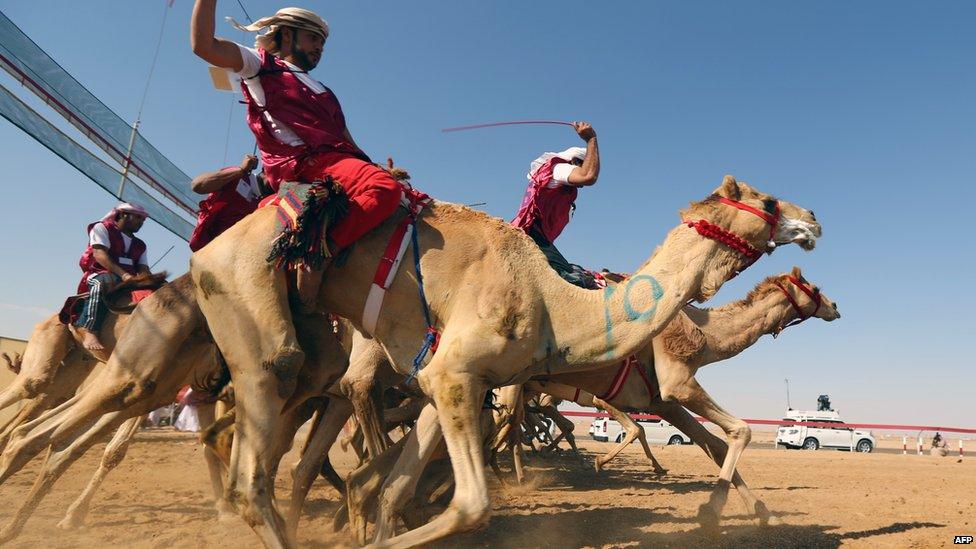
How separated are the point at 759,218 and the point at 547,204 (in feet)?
6.34

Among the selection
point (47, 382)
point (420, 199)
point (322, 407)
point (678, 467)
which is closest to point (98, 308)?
point (47, 382)

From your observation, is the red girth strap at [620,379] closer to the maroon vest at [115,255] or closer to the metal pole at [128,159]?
the maroon vest at [115,255]

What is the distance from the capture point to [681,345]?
21.4 feet

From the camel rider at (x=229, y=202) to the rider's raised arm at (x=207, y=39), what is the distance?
125cm

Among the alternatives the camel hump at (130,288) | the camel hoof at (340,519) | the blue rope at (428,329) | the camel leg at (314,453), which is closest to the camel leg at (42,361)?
the camel hump at (130,288)

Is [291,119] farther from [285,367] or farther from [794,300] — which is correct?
[794,300]

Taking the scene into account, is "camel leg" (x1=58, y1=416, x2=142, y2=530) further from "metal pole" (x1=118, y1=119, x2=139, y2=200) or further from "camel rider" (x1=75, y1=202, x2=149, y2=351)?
"metal pole" (x1=118, y1=119, x2=139, y2=200)

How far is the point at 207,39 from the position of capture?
349cm

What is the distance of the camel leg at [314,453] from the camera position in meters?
5.38

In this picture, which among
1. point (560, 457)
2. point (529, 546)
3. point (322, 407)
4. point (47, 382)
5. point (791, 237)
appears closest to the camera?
point (791, 237)

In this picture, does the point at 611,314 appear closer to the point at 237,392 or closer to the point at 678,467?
the point at 237,392

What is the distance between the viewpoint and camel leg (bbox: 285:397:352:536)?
17.7ft

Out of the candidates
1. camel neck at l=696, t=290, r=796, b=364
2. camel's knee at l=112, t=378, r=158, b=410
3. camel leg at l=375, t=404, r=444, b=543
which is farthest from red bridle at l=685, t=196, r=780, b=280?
camel's knee at l=112, t=378, r=158, b=410

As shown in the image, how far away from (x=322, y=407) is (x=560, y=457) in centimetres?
1034
